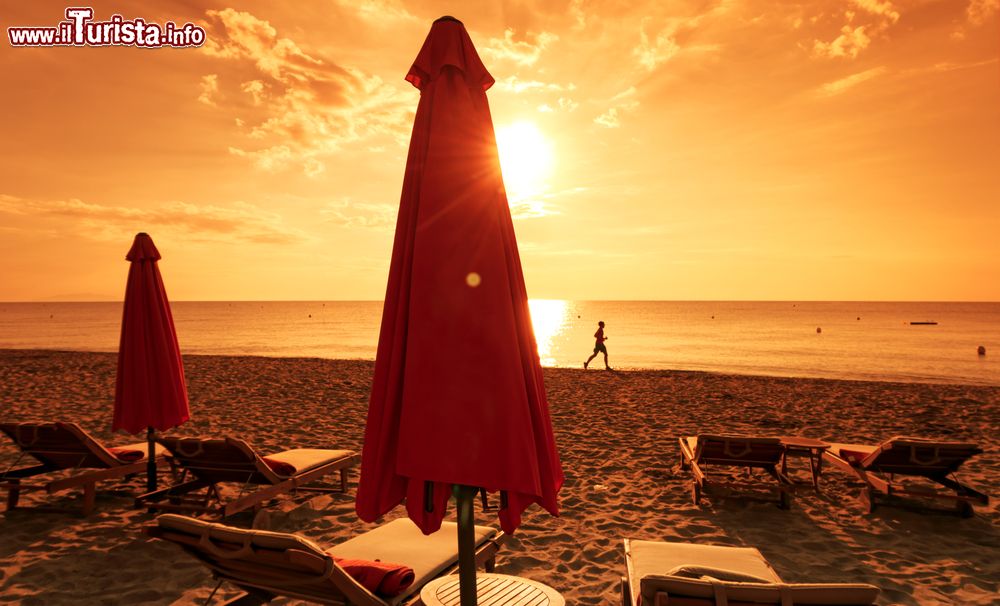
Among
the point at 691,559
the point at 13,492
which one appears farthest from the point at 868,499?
the point at 13,492

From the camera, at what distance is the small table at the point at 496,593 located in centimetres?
303

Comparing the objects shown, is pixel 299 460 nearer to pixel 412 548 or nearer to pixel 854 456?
pixel 412 548

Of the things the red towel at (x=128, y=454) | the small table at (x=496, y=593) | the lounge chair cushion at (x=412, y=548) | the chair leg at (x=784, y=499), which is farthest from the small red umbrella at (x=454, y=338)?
the red towel at (x=128, y=454)

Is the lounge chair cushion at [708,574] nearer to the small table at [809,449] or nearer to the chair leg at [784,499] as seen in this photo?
the chair leg at [784,499]

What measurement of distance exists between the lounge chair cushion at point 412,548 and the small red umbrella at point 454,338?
1207 mm

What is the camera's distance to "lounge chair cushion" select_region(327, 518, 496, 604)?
143 inches

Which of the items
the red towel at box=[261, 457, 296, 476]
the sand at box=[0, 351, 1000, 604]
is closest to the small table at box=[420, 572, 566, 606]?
the sand at box=[0, 351, 1000, 604]

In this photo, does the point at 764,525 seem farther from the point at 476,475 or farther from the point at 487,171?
the point at 487,171

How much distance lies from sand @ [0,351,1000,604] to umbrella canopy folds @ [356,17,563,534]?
8.29 ft

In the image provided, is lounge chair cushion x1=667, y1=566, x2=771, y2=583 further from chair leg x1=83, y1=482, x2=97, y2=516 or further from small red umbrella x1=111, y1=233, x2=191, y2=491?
chair leg x1=83, y1=482, x2=97, y2=516

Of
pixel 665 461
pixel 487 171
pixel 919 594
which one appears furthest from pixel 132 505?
pixel 919 594

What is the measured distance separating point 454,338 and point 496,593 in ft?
5.99

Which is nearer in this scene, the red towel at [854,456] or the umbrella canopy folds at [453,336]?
the umbrella canopy folds at [453,336]

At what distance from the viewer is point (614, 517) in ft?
19.6
